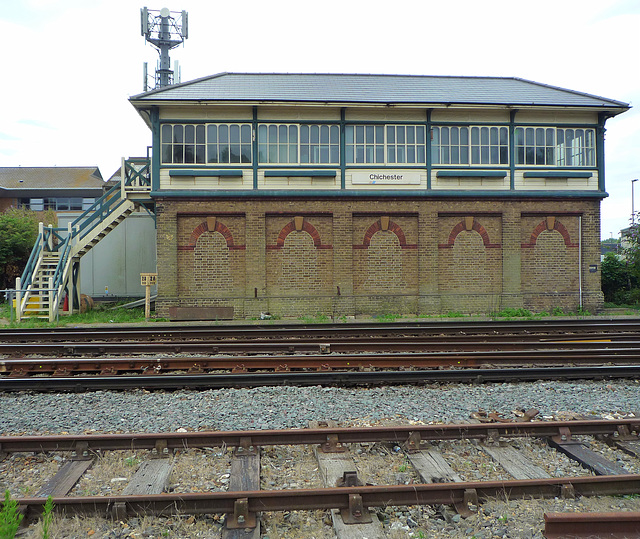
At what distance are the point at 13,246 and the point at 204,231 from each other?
1225 centimetres

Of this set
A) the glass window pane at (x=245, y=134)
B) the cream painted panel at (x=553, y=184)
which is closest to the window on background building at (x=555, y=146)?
the cream painted panel at (x=553, y=184)

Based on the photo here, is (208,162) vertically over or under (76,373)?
over

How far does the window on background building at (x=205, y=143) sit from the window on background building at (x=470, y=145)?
275 inches

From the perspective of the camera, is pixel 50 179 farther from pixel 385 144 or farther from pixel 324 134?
pixel 385 144

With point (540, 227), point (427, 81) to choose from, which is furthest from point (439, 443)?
point (427, 81)

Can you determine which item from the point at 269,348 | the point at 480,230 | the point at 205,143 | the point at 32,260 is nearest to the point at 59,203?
the point at 32,260

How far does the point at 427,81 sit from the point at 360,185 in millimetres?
6897

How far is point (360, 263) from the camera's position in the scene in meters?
16.1

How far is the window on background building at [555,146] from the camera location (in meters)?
16.8

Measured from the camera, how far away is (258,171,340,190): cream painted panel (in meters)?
15.9

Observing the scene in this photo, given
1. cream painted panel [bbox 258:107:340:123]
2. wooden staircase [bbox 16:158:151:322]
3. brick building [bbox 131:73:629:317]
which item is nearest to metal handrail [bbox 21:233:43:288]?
wooden staircase [bbox 16:158:151:322]

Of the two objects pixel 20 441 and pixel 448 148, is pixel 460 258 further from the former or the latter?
pixel 20 441

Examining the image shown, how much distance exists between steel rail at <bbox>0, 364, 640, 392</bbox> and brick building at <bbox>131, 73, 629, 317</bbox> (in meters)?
8.73

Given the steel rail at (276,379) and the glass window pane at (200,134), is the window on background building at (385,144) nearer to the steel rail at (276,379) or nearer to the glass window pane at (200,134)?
the glass window pane at (200,134)
